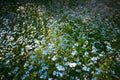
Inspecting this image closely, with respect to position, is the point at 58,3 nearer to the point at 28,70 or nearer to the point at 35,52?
the point at 35,52

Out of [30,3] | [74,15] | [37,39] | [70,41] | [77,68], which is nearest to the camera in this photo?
[77,68]

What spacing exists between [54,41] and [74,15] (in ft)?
9.89

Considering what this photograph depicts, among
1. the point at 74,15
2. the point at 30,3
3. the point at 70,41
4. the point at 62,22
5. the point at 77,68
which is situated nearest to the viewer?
the point at 77,68

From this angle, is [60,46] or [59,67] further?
[60,46]

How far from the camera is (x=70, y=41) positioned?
24.0ft

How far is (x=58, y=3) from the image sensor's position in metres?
12.3

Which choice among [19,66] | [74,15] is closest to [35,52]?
[19,66]

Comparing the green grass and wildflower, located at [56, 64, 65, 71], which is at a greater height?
wildflower, located at [56, 64, 65, 71]

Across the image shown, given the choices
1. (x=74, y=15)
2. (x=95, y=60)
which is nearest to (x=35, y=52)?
(x=95, y=60)

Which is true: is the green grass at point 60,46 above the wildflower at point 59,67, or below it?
below

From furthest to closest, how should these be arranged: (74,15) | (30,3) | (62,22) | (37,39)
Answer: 1. (30,3)
2. (74,15)
3. (62,22)
4. (37,39)

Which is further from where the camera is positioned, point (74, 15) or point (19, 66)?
point (74, 15)

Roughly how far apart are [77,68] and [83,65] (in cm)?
19

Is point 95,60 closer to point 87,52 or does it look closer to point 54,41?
point 87,52
